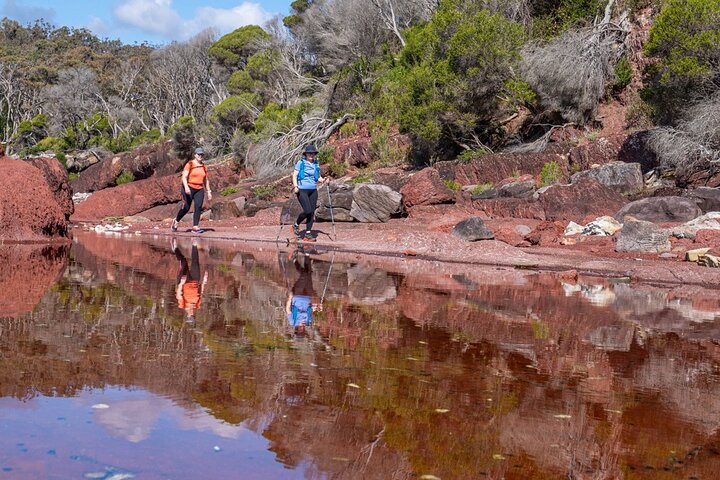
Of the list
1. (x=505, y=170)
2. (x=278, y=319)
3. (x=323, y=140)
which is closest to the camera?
(x=278, y=319)

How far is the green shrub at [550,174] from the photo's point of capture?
24.0m

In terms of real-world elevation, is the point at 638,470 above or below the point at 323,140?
A: below

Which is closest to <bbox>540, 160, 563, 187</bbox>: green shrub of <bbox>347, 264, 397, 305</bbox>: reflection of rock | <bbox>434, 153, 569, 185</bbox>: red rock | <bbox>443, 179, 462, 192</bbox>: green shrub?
<bbox>434, 153, 569, 185</bbox>: red rock

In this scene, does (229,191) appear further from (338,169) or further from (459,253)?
(459,253)

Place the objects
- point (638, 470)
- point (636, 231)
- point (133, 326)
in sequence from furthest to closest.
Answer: point (636, 231), point (133, 326), point (638, 470)

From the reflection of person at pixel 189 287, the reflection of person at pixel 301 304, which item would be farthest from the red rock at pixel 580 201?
the reflection of person at pixel 189 287

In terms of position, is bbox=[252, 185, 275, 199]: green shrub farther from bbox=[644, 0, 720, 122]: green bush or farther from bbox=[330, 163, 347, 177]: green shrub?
bbox=[644, 0, 720, 122]: green bush

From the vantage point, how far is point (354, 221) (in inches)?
888

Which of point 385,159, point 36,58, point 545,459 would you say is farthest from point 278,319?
point 36,58

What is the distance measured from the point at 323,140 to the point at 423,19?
29.5 feet

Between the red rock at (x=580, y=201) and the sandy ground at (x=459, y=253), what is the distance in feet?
10.8

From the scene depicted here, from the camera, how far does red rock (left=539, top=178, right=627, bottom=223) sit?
805 inches

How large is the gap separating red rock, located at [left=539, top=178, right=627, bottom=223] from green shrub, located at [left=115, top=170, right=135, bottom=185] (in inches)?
1052

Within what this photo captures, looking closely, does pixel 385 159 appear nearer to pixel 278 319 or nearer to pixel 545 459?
pixel 278 319
